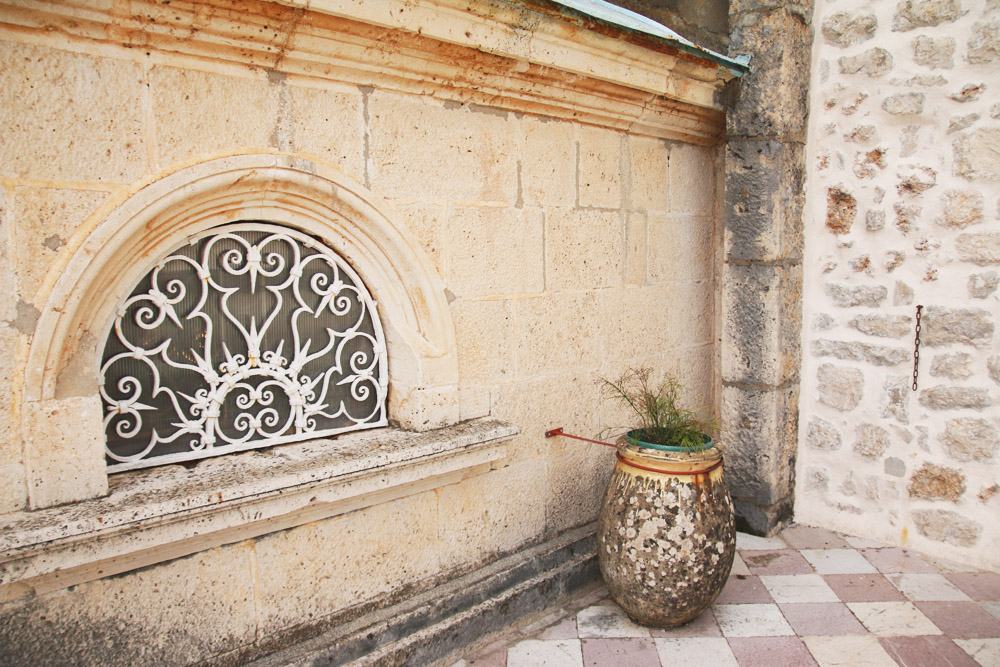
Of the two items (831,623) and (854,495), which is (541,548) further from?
(854,495)

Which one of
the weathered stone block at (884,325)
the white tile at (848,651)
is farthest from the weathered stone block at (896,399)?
the white tile at (848,651)

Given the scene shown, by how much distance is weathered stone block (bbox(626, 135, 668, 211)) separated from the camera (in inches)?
128

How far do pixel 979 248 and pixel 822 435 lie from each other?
3.71ft

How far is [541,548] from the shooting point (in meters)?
2.96

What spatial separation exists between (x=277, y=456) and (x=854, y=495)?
9.30ft

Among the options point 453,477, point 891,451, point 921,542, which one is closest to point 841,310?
point 891,451

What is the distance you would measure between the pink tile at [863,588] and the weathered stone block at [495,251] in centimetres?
182

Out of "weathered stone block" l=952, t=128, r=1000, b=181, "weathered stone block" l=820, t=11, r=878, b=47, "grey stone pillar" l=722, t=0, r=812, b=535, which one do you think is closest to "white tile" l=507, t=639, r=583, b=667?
"grey stone pillar" l=722, t=0, r=812, b=535

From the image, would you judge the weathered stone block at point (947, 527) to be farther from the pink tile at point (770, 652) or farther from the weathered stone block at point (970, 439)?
the pink tile at point (770, 652)

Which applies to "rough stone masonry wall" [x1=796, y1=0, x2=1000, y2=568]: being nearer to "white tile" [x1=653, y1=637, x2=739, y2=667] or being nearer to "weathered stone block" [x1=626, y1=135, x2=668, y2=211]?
"weathered stone block" [x1=626, y1=135, x2=668, y2=211]

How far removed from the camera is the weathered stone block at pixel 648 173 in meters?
3.25

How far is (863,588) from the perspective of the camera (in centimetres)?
302

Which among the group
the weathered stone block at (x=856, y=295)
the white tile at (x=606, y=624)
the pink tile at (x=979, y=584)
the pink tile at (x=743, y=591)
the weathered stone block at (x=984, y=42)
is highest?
the weathered stone block at (x=984, y=42)

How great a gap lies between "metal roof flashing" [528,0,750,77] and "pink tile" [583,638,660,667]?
2301 millimetres
